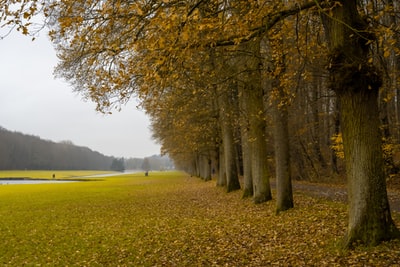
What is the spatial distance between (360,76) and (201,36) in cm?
356

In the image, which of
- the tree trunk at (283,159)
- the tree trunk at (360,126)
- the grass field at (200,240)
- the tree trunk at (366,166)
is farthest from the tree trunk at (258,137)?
the tree trunk at (366,166)

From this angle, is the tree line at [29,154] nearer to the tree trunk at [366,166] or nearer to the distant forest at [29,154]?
the distant forest at [29,154]

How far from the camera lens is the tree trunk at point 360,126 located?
6840 mm

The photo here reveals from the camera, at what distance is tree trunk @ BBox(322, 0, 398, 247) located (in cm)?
684

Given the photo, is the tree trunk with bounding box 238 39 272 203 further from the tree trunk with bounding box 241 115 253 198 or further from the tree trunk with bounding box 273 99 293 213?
the tree trunk with bounding box 241 115 253 198

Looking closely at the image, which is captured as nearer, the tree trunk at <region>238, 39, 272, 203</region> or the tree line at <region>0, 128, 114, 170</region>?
the tree trunk at <region>238, 39, 272, 203</region>

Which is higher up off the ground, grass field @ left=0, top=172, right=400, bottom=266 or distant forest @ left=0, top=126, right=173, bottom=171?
distant forest @ left=0, top=126, right=173, bottom=171

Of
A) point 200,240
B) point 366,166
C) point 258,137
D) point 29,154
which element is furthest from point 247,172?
point 29,154

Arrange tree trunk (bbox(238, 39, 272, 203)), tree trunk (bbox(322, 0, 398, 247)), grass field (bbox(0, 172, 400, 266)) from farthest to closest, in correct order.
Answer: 1. tree trunk (bbox(238, 39, 272, 203))
2. grass field (bbox(0, 172, 400, 266))
3. tree trunk (bbox(322, 0, 398, 247))

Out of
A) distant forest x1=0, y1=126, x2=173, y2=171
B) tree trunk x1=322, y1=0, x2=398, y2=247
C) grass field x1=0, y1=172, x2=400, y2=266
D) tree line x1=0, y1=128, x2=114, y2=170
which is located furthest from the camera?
distant forest x1=0, y1=126, x2=173, y2=171

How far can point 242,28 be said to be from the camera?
8.16 meters

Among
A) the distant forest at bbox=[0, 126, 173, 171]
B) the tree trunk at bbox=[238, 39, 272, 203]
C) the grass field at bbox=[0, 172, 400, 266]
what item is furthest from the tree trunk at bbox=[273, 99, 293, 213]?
the distant forest at bbox=[0, 126, 173, 171]

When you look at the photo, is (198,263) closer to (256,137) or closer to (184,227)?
(184,227)

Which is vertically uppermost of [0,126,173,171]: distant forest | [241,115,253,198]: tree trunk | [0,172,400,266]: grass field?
[0,126,173,171]: distant forest
